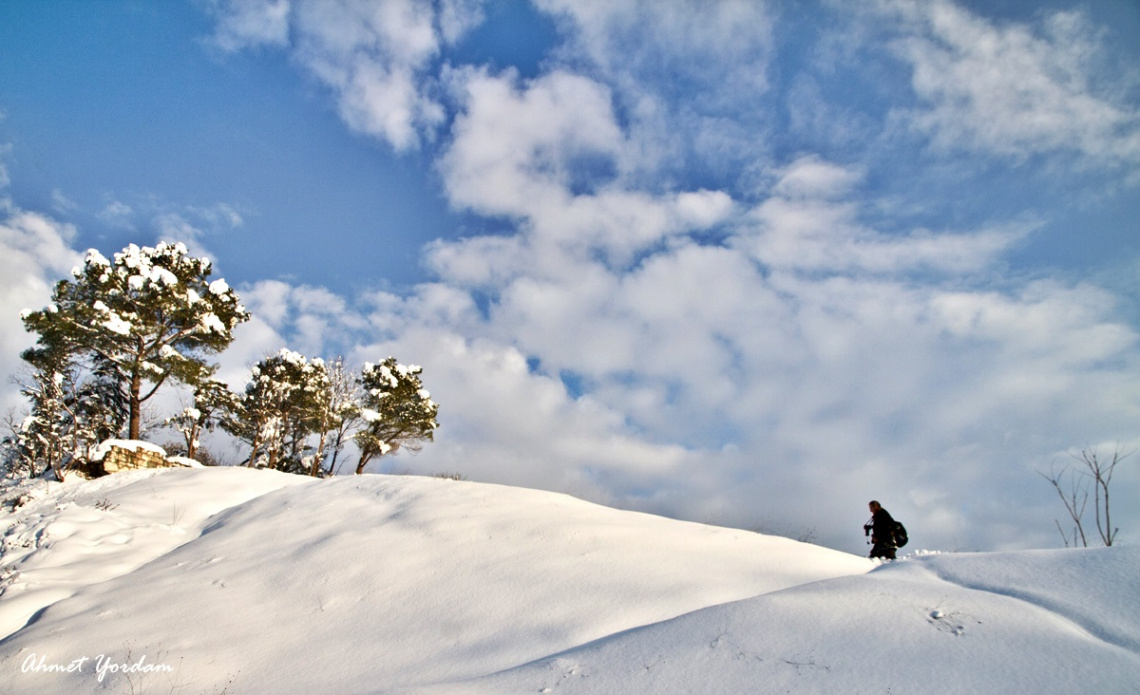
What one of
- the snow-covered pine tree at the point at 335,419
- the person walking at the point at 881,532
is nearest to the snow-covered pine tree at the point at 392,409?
the snow-covered pine tree at the point at 335,419

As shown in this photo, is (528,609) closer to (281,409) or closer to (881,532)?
(881,532)

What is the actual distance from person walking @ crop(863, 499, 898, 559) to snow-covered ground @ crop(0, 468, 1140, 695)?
2.51 meters

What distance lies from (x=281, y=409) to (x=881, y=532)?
2247 cm

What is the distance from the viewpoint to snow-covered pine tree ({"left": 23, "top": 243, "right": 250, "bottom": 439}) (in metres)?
17.5

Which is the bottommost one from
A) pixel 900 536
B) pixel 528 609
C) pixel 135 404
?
pixel 528 609

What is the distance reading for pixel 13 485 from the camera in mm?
14586

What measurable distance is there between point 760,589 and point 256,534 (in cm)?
658

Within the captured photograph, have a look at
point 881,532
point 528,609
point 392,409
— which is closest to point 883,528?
point 881,532

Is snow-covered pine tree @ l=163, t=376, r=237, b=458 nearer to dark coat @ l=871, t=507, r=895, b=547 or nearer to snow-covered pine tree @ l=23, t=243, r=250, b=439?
snow-covered pine tree @ l=23, t=243, r=250, b=439

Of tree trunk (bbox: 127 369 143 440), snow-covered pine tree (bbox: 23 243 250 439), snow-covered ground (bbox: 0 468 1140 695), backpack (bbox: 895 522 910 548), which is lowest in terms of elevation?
snow-covered ground (bbox: 0 468 1140 695)

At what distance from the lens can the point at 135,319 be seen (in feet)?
59.9

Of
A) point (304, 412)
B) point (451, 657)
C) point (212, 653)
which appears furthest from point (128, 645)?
point (304, 412)

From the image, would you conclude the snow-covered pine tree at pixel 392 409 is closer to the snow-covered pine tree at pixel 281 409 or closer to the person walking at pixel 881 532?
the snow-covered pine tree at pixel 281 409

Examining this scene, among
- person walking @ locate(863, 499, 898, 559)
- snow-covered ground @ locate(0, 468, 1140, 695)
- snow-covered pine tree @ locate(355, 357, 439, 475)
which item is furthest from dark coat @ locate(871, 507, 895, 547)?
snow-covered pine tree @ locate(355, 357, 439, 475)
